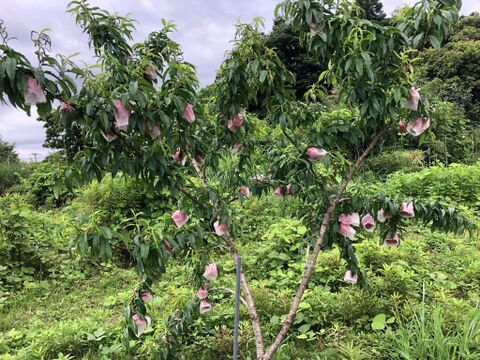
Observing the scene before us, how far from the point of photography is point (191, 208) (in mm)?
1663

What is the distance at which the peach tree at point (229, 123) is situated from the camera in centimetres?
122

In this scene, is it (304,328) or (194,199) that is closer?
(194,199)

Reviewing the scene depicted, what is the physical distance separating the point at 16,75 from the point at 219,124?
3.03 feet

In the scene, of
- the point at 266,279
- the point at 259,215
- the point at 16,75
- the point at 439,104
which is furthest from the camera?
the point at 259,215

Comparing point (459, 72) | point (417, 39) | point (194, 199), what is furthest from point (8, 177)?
point (459, 72)

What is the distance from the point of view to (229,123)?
170 centimetres

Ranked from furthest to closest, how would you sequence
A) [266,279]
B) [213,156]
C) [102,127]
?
[266,279] → [213,156] → [102,127]

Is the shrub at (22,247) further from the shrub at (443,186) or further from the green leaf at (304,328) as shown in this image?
the shrub at (443,186)

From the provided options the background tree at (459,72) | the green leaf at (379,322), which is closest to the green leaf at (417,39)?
the green leaf at (379,322)

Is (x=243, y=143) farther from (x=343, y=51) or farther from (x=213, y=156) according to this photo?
(x=343, y=51)

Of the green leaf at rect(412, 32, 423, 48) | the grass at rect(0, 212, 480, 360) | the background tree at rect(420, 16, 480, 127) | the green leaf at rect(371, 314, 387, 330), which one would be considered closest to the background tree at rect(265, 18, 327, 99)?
the background tree at rect(420, 16, 480, 127)

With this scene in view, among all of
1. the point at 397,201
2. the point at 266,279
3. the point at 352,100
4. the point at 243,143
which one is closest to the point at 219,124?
the point at 243,143

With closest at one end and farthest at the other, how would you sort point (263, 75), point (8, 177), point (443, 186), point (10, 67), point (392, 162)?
point (10, 67) < point (263, 75) < point (443, 186) < point (392, 162) < point (8, 177)

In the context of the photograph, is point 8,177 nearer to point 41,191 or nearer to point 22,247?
point 41,191
